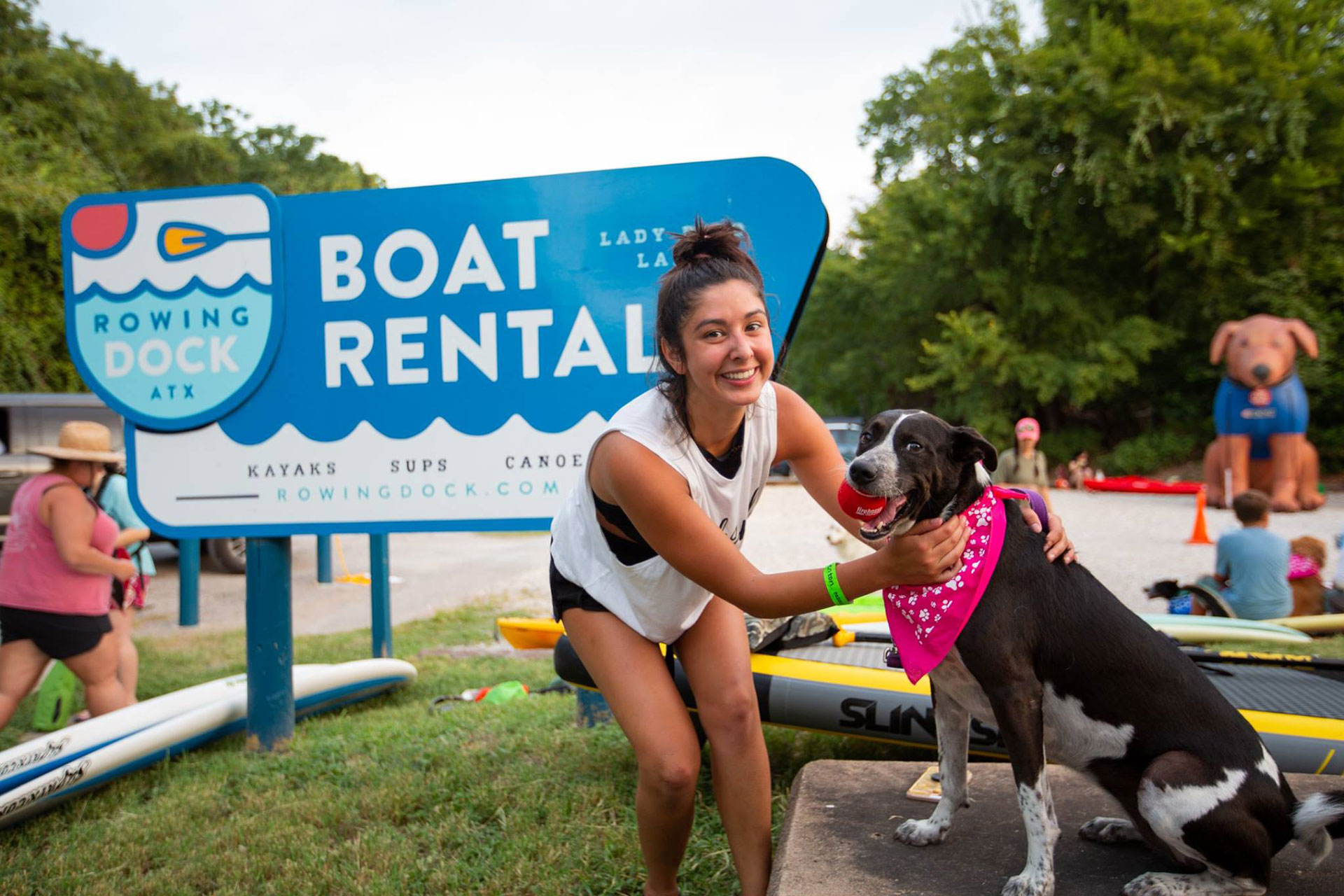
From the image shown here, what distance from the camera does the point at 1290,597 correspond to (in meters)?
6.27

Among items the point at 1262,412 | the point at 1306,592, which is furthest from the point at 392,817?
the point at 1262,412

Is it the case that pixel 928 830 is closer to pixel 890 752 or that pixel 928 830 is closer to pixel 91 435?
pixel 890 752

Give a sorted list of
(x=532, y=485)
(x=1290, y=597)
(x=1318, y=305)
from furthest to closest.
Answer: (x=1318, y=305) < (x=1290, y=597) < (x=532, y=485)

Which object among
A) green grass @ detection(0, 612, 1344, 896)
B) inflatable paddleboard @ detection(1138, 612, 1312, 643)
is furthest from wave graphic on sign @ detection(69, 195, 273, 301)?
inflatable paddleboard @ detection(1138, 612, 1312, 643)

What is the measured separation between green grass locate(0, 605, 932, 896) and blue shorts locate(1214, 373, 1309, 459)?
46.2 feet

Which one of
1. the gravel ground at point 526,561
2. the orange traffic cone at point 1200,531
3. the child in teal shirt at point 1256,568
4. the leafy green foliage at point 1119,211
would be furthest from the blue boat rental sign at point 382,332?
the leafy green foliage at point 1119,211

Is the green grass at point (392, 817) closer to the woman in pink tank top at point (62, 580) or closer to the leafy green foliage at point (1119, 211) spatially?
the woman in pink tank top at point (62, 580)

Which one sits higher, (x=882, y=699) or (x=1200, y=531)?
(x=882, y=699)

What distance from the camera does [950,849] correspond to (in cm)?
251

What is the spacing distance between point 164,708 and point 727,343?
3799 millimetres

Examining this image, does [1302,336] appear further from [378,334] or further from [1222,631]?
[378,334]

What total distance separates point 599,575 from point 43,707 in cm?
429

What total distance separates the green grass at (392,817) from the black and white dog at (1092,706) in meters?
1.20

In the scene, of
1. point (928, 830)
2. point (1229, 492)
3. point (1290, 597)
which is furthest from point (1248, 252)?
point (928, 830)
